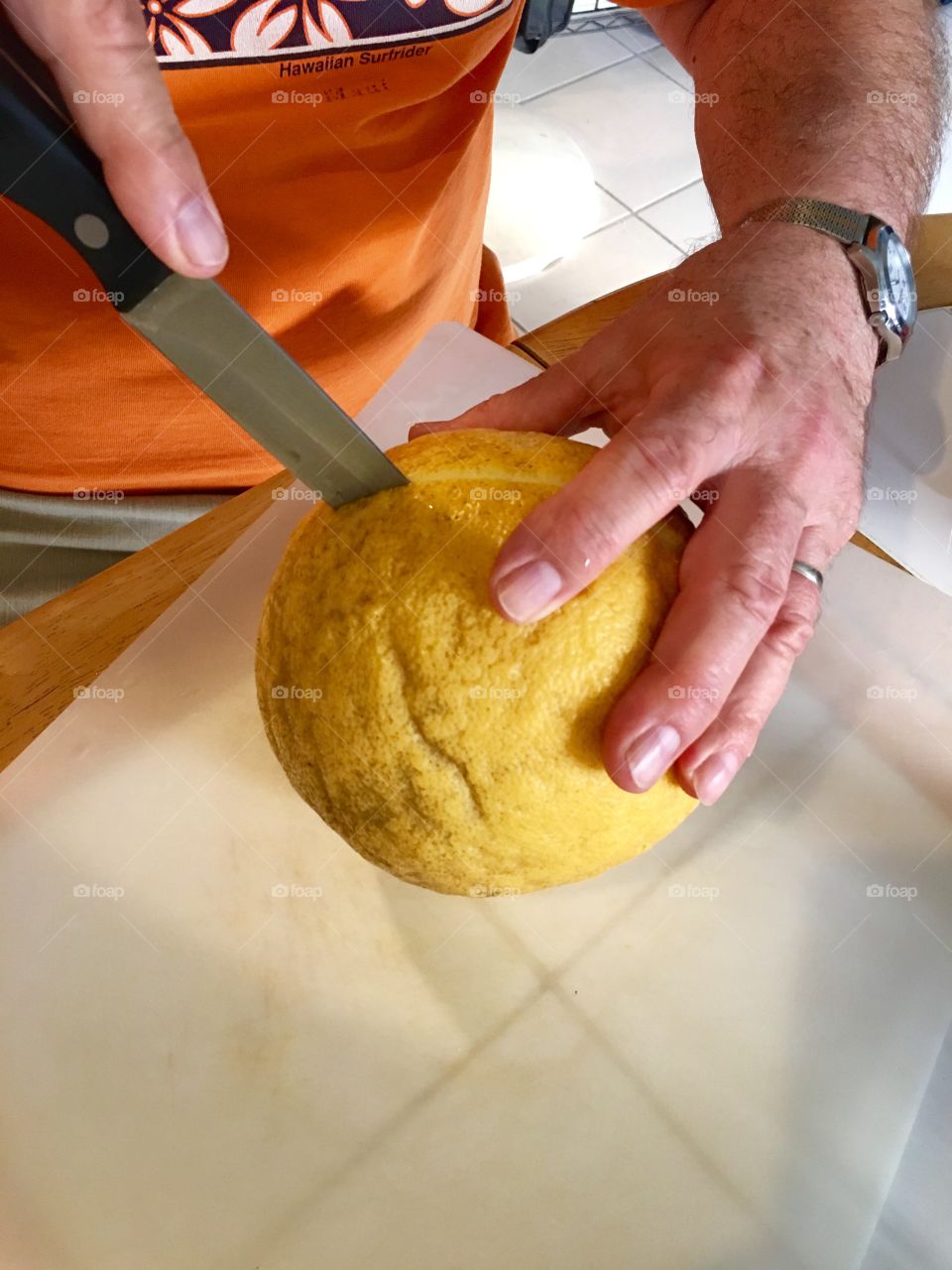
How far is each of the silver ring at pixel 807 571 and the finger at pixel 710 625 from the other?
2.1 inches

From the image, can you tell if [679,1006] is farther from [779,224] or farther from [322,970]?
[779,224]

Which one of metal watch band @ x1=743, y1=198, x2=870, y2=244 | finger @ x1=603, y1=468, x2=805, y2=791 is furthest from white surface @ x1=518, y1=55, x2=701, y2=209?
finger @ x1=603, y1=468, x2=805, y2=791

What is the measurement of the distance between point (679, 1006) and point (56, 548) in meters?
0.94

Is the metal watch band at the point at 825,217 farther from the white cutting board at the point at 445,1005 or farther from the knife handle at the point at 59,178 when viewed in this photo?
the knife handle at the point at 59,178

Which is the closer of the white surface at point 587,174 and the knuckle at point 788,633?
the knuckle at point 788,633

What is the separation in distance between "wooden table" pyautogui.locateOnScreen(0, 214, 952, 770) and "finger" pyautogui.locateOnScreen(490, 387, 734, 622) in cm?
54

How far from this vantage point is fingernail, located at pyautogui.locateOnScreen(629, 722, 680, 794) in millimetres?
737

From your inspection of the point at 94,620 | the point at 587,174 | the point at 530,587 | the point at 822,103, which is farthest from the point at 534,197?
the point at 530,587

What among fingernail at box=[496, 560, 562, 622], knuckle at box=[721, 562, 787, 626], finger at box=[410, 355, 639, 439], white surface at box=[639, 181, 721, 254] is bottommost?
white surface at box=[639, 181, 721, 254]

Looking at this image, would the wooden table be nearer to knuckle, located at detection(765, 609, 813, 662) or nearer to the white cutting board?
the white cutting board

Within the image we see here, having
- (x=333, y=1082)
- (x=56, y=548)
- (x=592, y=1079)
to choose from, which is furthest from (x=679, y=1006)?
(x=56, y=548)

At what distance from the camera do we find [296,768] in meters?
0.89

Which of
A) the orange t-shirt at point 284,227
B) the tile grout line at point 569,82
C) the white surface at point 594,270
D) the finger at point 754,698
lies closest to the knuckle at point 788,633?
the finger at point 754,698

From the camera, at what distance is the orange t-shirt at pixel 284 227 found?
103 centimetres
